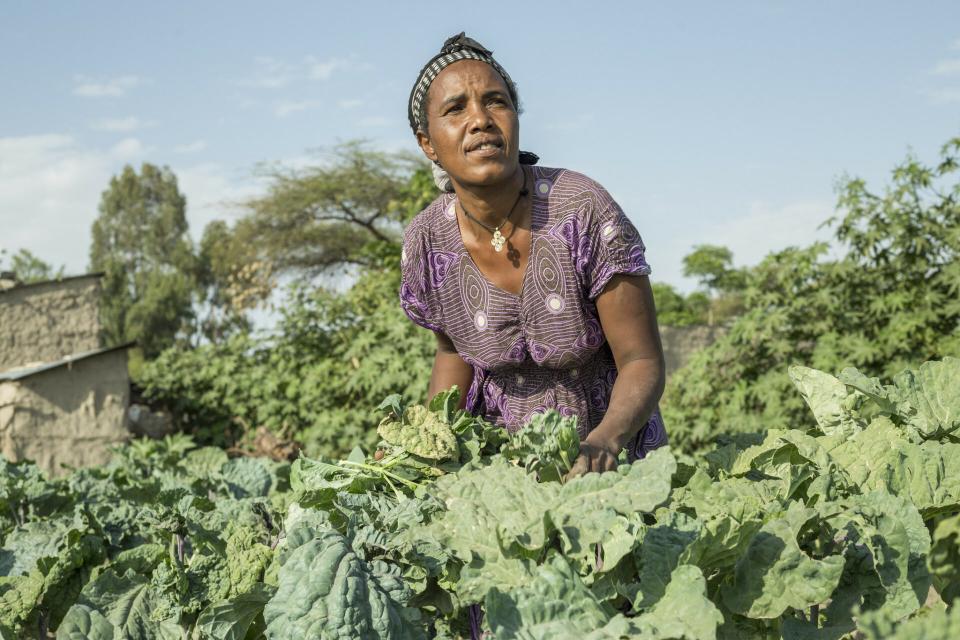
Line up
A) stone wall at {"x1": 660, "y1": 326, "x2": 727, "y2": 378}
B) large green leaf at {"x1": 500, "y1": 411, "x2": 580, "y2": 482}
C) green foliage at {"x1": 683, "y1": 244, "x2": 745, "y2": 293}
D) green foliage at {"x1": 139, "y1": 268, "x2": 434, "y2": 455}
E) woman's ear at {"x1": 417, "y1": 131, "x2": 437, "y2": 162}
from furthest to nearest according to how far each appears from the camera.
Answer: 1. green foliage at {"x1": 683, "y1": 244, "x2": 745, "y2": 293}
2. stone wall at {"x1": 660, "y1": 326, "x2": 727, "y2": 378}
3. green foliage at {"x1": 139, "y1": 268, "x2": 434, "y2": 455}
4. woman's ear at {"x1": 417, "y1": 131, "x2": 437, "y2": 162}
5. large green leaf at {"x1": 500, "y1": 411, "x2": 580, "y2": 482}

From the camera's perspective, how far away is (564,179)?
2258mm

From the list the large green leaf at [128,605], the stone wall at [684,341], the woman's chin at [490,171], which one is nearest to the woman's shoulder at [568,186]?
the woman's chin at [490,171]

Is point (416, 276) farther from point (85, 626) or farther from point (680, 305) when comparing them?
point (680, 305)

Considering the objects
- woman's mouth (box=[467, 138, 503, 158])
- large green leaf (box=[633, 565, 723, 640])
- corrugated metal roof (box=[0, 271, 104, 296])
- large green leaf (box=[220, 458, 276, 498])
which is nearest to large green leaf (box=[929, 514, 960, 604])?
large green leaf (box=[633, 565, 723, 640])

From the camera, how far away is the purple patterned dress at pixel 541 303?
2182 millimetres

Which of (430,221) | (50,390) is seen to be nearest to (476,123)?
(430,221)

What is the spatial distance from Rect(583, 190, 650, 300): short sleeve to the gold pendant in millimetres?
225

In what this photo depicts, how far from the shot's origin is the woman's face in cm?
212

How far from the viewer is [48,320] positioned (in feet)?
34.4

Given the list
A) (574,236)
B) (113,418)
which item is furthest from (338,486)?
(113,418)

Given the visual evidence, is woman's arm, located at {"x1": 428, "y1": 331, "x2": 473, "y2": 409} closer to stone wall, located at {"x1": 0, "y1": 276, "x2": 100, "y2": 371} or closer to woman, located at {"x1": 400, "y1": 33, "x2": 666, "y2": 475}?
woman, located at {"x1": 400, "y1": 33, "x2": 666, "y2": 475}

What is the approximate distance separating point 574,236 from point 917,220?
465 centimetres

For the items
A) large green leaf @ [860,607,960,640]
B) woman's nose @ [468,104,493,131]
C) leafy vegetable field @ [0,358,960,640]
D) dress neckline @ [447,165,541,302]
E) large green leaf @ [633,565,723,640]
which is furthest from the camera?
dress neckline @ [447,165,541,302]

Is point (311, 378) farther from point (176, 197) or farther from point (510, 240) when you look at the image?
point (176, 197)
